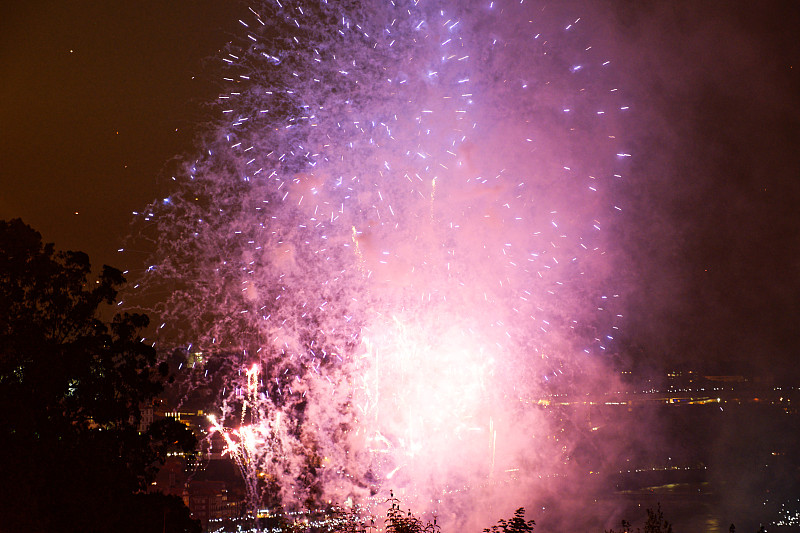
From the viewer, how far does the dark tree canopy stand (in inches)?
349

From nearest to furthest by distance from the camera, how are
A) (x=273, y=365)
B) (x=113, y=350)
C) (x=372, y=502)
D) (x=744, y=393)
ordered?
(x=113, y=350), (x=273, y=365), (x=372, y=502), (x=744, y=393)

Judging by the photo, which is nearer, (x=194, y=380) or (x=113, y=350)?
(x=113, y=350)

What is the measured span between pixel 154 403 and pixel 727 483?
68.1 meters

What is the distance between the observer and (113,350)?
33.9 feet

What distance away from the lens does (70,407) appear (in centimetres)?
970

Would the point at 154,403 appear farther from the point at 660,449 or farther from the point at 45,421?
the point at 660,449

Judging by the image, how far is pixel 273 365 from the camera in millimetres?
15227

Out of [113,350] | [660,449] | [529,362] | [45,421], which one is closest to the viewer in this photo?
[45,421]

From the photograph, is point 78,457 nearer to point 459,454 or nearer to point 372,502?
point 372,502

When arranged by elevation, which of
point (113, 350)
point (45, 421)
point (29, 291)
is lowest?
point (45, 421)

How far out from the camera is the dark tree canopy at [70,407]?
29.1 feet

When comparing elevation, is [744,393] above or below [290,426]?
above

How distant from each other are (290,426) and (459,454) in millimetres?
26407

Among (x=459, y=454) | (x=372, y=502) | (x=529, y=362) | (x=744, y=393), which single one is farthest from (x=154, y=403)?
(x=744, y=393)
